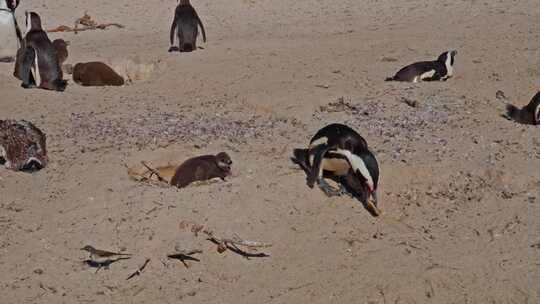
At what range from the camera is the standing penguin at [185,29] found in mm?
9964

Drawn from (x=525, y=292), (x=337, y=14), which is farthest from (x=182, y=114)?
(x=337, y=14)

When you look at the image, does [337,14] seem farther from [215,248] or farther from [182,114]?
[215,248]

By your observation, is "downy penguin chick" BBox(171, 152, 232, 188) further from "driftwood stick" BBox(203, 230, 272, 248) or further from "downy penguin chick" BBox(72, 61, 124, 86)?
"downy penguin chick" BBox(72, 61, 124, 86)

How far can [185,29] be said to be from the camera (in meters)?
10.4

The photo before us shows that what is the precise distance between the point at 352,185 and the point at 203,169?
1.04 metres

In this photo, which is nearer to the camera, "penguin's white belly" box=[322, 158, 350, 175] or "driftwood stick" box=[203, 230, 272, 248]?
"driftwood stick" box=[203, 230, 272, 248]

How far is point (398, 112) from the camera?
22.3 feet

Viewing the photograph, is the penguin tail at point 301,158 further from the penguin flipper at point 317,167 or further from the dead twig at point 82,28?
the dead twig at point 82,28

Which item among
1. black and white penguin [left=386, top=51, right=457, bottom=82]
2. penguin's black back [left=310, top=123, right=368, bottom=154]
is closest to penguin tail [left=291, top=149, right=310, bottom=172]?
penguin's black back [left=310, top=123, right=368, bottom=154]

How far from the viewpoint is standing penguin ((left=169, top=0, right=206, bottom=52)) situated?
9.96 m

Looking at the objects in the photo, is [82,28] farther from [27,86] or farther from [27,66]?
[27,86]

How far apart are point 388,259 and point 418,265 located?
0.18 m

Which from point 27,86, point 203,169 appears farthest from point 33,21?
point 203,169

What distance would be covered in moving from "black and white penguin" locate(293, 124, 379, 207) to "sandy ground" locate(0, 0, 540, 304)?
154 mm
